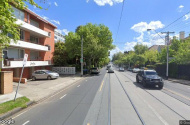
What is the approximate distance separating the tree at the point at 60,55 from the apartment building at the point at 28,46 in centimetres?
144

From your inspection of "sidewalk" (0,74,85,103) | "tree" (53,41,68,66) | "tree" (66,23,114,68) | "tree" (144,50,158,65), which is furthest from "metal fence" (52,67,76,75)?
"tree" (144,50,158,65)

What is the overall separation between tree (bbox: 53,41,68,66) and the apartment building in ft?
4.72

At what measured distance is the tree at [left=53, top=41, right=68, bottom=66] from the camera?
3165cm

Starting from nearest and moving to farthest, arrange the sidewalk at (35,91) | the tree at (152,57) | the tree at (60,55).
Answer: the sidewalk at (35,91), the tree at (60,55), the tree at (152,57)

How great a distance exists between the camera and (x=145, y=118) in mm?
5645

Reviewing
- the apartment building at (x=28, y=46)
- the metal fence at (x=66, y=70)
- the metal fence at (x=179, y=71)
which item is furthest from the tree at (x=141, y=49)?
the apartment building at (x=28, y=46)

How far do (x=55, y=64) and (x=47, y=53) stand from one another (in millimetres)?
4179

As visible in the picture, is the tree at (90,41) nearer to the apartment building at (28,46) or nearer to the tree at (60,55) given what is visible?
the tree at (60,55)

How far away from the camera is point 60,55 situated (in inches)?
1294

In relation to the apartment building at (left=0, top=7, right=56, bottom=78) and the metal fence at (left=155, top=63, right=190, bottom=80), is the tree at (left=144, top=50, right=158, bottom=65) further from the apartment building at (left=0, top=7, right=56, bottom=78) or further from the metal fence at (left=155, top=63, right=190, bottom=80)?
the apartment building at (left=0, top=7, right=56, bottom=78)

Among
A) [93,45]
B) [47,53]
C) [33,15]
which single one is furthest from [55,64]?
[33,15]

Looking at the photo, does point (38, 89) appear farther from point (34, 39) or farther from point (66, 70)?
point (66, 70)

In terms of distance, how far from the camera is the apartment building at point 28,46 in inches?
703

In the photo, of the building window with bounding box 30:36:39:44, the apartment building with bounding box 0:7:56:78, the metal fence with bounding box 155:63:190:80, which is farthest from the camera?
the building window with bounding box 30:36:39:44
